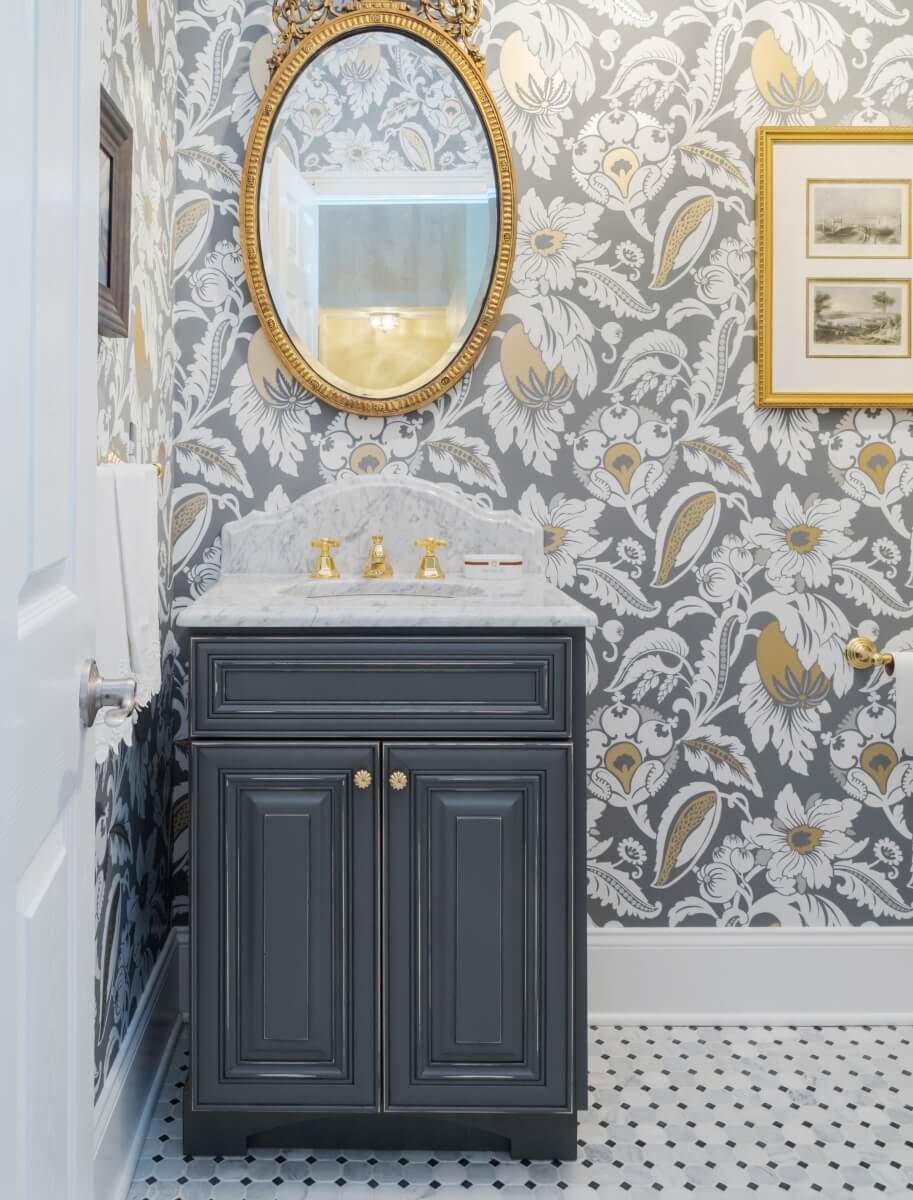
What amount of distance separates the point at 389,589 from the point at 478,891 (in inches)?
24.2

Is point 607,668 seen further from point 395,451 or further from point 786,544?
point 395,451

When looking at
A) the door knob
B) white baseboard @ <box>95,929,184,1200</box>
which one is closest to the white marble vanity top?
white baseboard @ <box>95,929,184,1200</box>

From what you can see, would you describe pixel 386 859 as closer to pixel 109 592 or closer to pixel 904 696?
pixel 109 592

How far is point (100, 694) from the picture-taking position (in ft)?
3.01

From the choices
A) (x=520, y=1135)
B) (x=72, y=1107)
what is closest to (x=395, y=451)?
(x=520, y=1135)

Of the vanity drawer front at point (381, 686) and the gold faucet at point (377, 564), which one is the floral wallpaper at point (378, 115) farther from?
the vanity drawer front at point (381, 686)

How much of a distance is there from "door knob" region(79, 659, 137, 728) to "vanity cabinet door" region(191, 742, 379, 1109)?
0.75m

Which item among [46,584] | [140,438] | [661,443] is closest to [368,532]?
[140,438]

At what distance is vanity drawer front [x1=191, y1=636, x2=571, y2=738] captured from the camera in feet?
5.47

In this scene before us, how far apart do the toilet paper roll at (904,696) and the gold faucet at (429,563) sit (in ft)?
2.95

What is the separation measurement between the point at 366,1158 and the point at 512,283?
1692 millimetres

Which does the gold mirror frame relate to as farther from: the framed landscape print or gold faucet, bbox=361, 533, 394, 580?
the framed landscape print

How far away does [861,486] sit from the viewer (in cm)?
223

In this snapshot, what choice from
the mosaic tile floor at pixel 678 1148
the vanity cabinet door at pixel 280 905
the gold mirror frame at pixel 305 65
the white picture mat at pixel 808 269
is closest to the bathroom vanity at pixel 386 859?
the vanity cabinet door at pixel 280 905
